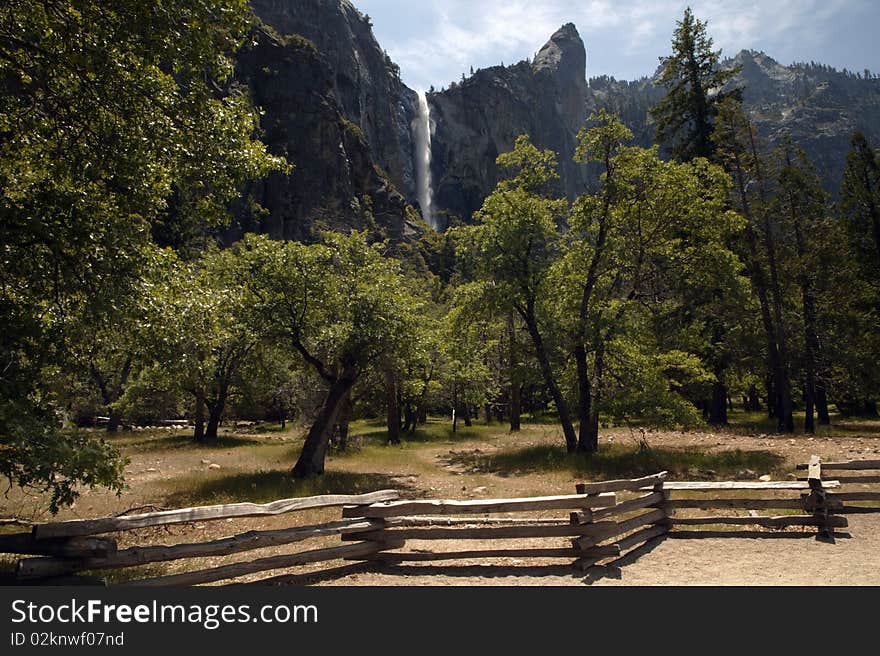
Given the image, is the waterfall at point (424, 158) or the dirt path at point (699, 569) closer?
the dirt path at point (699, 569)

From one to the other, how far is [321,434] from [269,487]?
9.11 ft

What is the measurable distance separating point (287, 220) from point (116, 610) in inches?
3570

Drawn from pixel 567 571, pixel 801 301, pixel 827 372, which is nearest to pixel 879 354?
pixel 827 372

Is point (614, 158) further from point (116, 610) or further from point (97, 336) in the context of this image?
point (116, 610)

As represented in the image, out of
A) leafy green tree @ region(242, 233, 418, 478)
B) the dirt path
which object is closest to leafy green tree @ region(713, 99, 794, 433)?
the dirt path

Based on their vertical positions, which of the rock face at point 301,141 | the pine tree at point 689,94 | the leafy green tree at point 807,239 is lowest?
the leafy green tree at point 807,239

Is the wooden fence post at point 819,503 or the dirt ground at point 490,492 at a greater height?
the wooden fence post at point 819,503

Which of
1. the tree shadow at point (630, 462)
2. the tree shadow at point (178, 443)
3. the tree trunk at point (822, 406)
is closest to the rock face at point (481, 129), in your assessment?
the tree shadow at point (178, 443)

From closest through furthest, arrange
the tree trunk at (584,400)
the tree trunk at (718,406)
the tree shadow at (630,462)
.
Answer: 1. the tree shadow at (630,462)
2. the tree trunk at (584,400)
3. the tree trunk at (718,406)

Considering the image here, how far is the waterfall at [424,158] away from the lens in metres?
150

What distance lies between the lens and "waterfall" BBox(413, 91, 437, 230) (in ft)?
490

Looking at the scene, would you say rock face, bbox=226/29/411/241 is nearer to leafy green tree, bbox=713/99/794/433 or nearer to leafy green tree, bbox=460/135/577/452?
leafy green tree, bbox=713/99/794/433

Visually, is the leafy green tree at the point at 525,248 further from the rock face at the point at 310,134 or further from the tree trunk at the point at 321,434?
the rock face at the point at 310,134

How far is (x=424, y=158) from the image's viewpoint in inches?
6117
